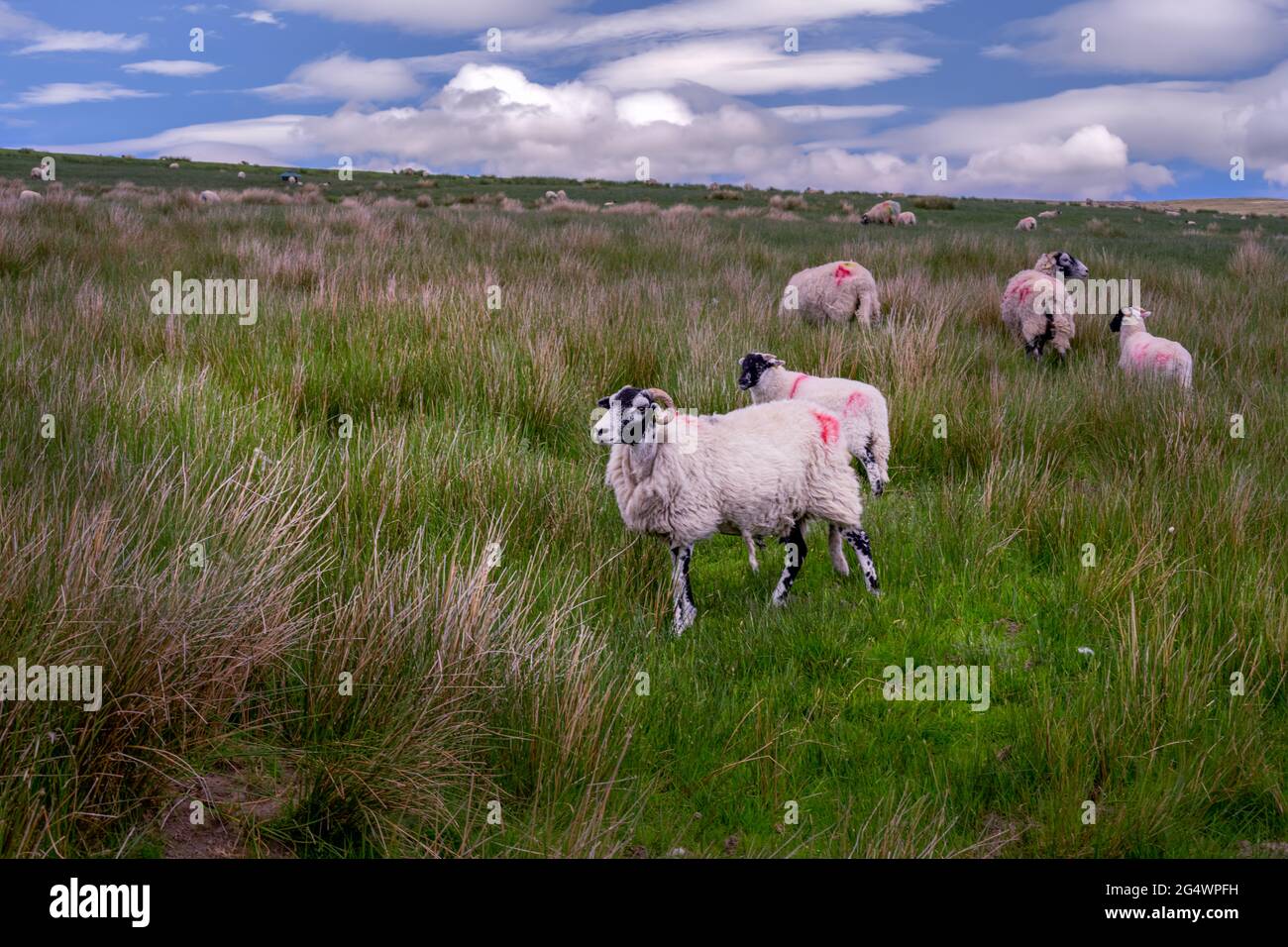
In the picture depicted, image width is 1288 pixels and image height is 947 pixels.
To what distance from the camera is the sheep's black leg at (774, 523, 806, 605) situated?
4.46 meters

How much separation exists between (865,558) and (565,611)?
5.91 feet

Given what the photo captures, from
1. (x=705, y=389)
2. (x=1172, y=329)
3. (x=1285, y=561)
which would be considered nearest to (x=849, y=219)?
(x=1172, y=329)

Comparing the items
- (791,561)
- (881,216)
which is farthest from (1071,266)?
(881,216)

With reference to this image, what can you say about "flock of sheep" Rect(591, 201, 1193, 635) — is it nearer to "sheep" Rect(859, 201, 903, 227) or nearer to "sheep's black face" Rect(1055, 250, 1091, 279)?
"sheep's black face" Rect(1055, 250, 1091, 279)

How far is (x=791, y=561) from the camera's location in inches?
181

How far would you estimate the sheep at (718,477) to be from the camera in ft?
14.3

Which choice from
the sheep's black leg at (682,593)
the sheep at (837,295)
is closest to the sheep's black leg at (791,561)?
the sheep's black leg at (682,593)

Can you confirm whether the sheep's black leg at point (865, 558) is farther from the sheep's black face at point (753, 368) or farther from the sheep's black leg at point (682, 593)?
the sheep's black face at point (753, 368)

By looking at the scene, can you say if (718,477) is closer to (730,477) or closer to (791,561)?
(730,477)

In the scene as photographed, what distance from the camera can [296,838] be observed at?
2.57 meters

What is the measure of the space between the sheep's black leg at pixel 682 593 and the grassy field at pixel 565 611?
9cm

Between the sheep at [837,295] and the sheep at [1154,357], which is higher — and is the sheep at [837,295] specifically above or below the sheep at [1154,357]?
above
